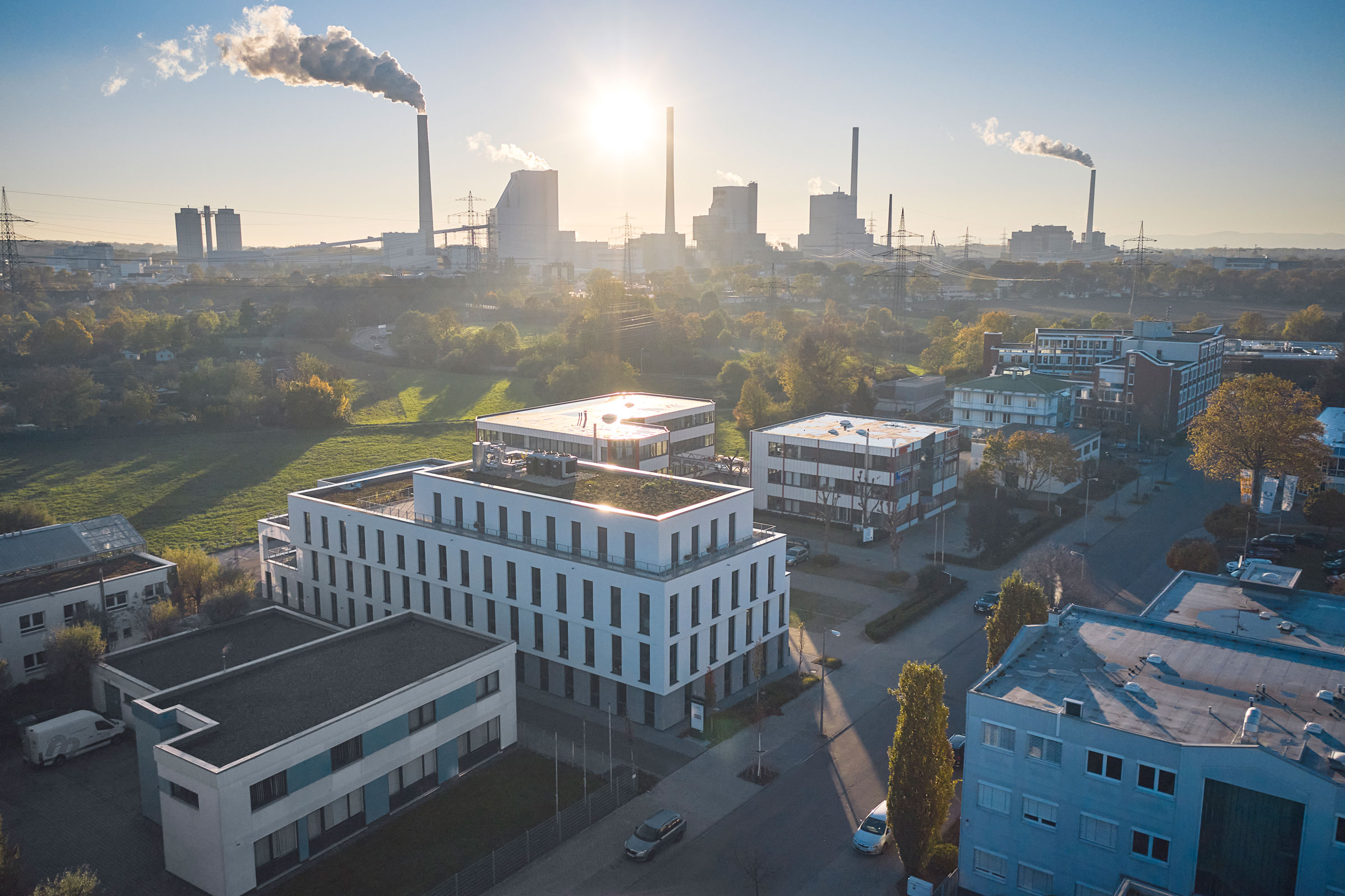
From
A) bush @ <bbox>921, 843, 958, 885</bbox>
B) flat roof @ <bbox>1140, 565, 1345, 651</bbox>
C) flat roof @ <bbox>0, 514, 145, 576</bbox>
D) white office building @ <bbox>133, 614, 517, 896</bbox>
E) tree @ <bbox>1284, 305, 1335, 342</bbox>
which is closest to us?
white office building @ <bbox>133, 614, 517, 896</bbox>

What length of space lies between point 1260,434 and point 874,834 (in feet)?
109

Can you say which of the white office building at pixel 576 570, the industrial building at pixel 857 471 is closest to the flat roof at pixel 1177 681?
the white office building at pixel 576 570

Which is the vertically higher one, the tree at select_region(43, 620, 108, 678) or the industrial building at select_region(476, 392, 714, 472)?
the industrial building at select_region(476, 392, 714, 472)

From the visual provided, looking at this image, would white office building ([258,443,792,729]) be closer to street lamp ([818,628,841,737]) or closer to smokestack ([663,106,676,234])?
street lamp ([818,628,841,737])

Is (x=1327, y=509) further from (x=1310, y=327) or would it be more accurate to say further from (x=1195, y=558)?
(x=1310, y=327)

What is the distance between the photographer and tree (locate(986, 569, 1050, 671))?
24.7 meters

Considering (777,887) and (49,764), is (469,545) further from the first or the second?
(777,887)

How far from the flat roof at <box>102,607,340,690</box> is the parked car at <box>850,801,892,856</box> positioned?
53.8 feet

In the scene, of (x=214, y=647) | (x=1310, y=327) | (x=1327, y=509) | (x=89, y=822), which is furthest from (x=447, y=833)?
(x=1310, y=327)

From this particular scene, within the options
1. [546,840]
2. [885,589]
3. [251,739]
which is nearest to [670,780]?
[546,840]

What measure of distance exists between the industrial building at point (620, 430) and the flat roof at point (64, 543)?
50.8 ft

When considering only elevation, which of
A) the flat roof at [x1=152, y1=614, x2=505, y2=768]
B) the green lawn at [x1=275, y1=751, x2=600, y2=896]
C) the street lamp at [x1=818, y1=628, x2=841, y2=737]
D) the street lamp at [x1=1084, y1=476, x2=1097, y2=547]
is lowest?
the green lawn at [x1=275, y1=751, x2=600, y2=896]

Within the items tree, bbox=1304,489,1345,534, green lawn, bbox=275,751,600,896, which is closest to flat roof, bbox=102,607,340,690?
green lawn, bbox=275,751,600,896

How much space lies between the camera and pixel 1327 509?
39781 mm
